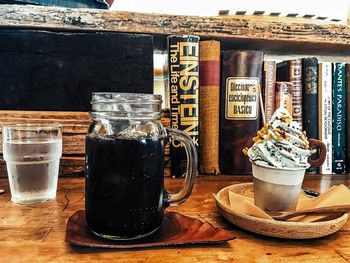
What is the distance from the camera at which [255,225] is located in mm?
494

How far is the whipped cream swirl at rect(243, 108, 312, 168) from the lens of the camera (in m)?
0.58

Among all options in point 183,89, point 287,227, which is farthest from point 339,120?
point 287,227

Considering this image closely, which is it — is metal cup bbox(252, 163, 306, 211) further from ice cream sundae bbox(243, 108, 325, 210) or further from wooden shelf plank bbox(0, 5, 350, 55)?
wooden shelf plank bbox(0, 5, 350, 55)

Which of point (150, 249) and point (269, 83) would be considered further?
point (269, 83)

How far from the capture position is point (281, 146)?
591mm

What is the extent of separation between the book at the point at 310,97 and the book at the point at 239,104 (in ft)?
0.48

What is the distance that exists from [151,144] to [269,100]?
560mm

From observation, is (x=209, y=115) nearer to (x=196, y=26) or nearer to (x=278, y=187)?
(x=196, y=26)

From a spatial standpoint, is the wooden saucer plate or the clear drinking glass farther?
the clear drinking glass

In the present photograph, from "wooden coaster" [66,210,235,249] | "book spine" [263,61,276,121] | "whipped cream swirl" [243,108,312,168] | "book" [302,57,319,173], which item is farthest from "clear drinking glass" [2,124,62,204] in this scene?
"book" [302,57,319,173]

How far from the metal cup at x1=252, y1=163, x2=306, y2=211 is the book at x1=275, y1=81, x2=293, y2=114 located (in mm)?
414

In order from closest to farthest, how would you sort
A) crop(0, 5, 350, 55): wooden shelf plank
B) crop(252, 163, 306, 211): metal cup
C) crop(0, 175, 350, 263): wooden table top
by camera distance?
1. crop(0, 175, 350, 263): wooden table top
2. crop(252, 163, 306, 211): metal cup
3. crop(0, 5, 350, 55): wooden shelf plank

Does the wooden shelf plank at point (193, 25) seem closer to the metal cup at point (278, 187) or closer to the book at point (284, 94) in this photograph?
the book at point (284, 94)

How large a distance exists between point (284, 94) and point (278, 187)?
457mm
